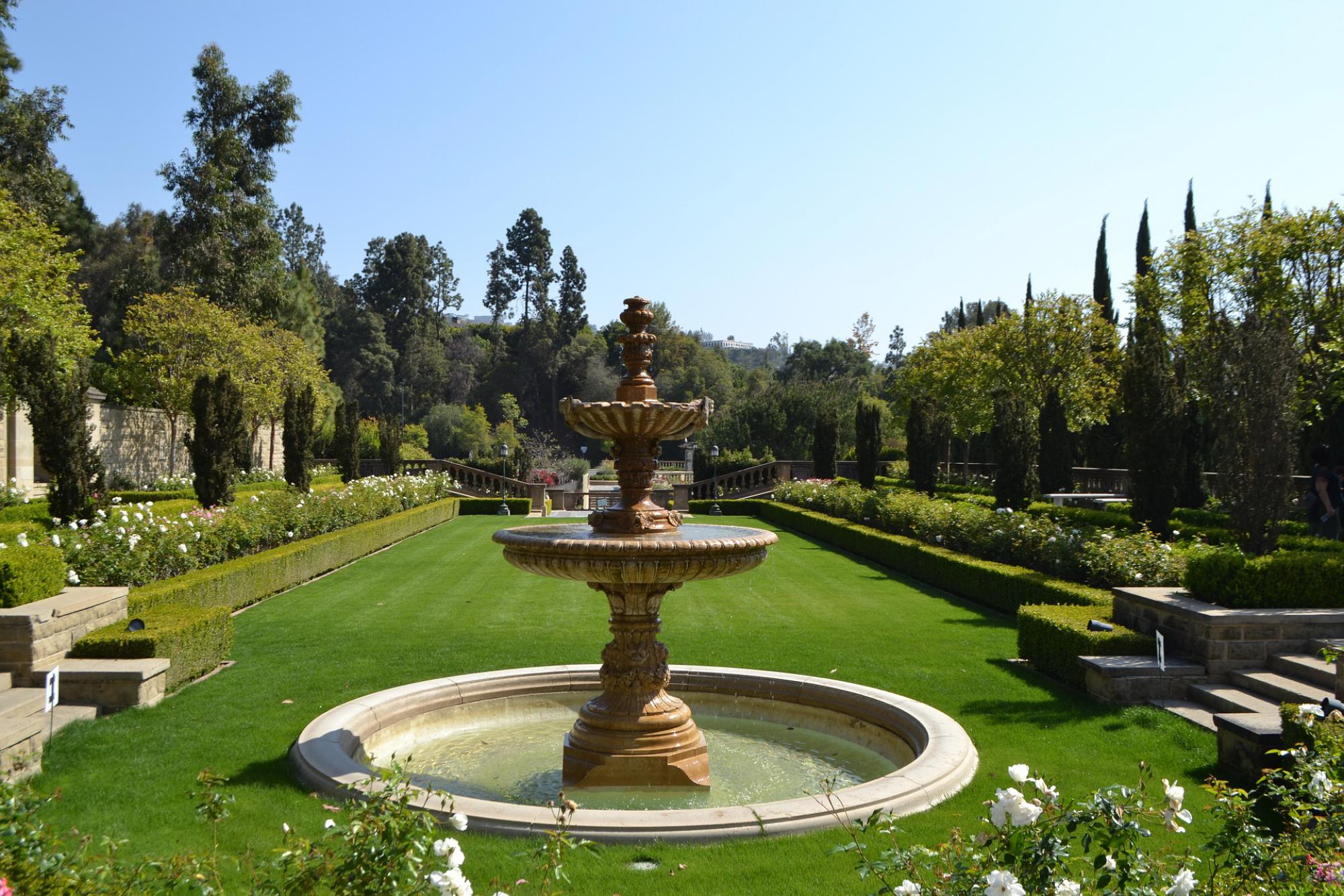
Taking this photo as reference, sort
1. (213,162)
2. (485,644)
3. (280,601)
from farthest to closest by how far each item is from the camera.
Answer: (213,162) < (280,601) < (485,644)

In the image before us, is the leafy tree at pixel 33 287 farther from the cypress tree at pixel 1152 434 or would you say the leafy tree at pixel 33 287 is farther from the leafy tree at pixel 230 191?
the cypress tree at pixel 1152 434

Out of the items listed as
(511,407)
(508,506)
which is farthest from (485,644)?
(511,407)

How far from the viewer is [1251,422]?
10211 millimetres

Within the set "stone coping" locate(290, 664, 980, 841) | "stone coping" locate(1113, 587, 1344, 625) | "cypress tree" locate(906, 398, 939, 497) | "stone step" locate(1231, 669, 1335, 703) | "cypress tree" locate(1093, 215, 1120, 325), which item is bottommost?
"stone coping" locate(290, 664, 980, 841)

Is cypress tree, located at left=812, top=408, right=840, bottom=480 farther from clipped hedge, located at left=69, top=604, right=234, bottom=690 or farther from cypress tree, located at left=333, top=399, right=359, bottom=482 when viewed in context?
clipped hedge, located at left=69, top=604, right=234, bottom=690

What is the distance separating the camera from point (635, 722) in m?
6.85

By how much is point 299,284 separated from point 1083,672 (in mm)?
49830

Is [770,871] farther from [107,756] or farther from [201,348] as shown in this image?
[201,348]

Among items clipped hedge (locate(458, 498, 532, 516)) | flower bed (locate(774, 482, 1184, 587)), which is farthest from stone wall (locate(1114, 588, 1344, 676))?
clipped hedge (locate(458, 498, 532, 516))

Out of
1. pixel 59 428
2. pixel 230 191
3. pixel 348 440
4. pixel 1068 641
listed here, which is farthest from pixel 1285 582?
pixel 230 191

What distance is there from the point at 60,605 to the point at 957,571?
12.2m

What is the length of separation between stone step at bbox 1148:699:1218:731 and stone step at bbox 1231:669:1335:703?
0.46 metres

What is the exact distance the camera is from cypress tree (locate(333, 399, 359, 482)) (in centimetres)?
3045

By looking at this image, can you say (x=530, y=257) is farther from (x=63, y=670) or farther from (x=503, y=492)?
(x=63, y=670)
